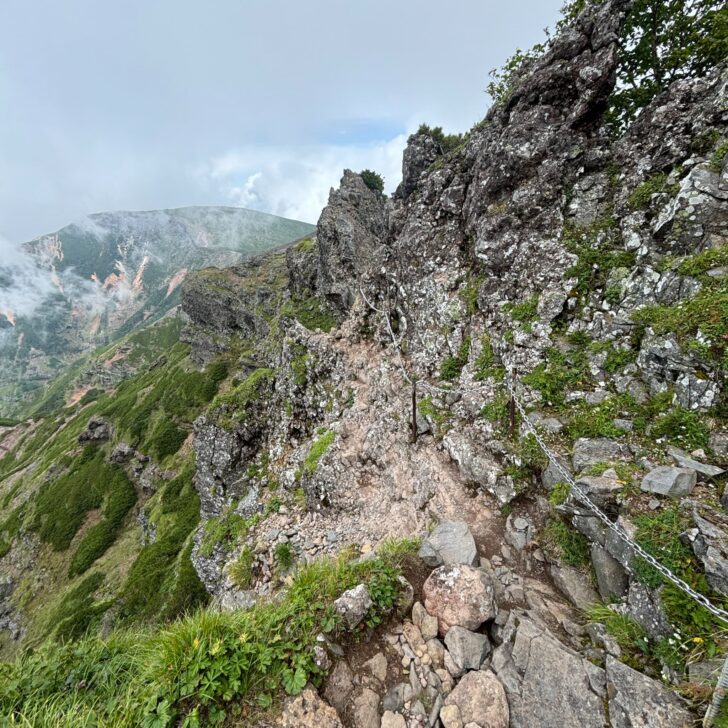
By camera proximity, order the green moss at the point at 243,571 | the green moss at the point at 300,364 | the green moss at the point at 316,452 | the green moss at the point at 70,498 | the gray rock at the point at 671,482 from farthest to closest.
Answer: the green moss at the point at 70,498 < the green moss at the point at 300,364 < the green moss at the point at 316,452 < the green moss at the point at 243,571 < the gray rock at the point at 671,482

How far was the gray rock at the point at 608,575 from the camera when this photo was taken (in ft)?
18.6

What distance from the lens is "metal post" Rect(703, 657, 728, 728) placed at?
3.59 meters

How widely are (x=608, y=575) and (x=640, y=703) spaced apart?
80.7 inches

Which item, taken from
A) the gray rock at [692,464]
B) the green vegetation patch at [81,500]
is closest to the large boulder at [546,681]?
the gray rock at [692,464]

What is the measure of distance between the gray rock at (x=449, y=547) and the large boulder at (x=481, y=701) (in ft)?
5.96

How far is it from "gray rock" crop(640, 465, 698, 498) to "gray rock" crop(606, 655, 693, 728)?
9.32 feet

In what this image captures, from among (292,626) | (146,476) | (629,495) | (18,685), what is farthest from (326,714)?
(146,476)

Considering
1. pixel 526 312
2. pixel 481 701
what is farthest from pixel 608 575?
pixel 526 312

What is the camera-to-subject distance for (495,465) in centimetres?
908

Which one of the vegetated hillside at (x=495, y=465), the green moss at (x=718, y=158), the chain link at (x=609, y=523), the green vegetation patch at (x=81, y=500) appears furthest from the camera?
the green vegetation patch at (x=81, y=500)

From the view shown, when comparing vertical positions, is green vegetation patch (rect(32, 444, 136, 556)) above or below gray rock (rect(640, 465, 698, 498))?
below

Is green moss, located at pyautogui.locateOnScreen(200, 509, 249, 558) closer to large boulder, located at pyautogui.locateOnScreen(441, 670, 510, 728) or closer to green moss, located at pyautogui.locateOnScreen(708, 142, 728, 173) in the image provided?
large boulder, located at pyautogui.locateOnScreen(441, 670, 510, 728)

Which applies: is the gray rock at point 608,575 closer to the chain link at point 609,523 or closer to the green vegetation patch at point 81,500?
the chain link at point 609,523

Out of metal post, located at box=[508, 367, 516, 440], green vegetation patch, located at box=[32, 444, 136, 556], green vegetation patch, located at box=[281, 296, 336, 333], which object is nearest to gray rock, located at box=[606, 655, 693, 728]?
metal post, located at box=[508, 367, 516, 440]
